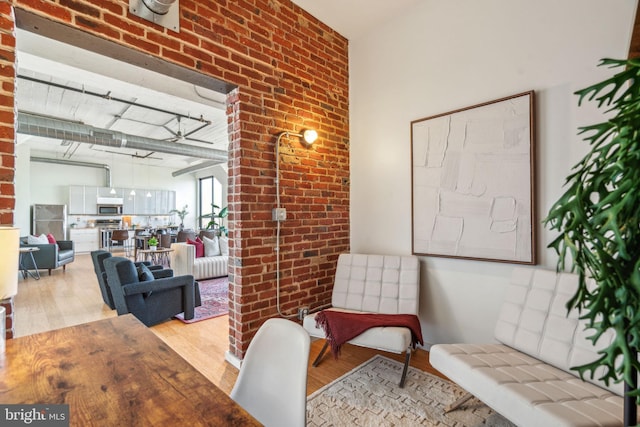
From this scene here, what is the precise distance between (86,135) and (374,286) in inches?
221

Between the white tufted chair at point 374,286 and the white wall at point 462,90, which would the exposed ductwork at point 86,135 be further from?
the white tufted chair at point 374,286

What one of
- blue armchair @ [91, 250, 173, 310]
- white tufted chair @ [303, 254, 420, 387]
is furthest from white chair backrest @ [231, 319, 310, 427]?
blue armchair @ [91, 250, 173, 310]

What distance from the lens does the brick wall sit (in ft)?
5.74

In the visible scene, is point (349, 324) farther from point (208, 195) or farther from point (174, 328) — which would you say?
point (208, 195)

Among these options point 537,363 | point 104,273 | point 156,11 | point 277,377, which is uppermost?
point 156,11

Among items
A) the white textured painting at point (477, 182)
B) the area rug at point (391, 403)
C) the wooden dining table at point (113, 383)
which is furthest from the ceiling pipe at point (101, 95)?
the area rug at point (391, 403)

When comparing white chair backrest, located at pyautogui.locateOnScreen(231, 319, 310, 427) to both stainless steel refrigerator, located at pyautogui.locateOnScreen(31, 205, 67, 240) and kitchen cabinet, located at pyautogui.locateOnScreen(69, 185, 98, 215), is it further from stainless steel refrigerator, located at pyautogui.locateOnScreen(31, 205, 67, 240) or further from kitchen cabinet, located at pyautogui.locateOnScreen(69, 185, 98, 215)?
kitchen cabinet, located at pyautogui.locateOnScreen(69, 185, 98, 215)

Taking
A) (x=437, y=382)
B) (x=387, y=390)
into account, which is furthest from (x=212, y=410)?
(x=437, y=382)

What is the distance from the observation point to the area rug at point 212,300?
3.74 meters

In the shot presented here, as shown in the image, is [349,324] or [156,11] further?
[349,324]

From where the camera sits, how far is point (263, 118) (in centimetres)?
253

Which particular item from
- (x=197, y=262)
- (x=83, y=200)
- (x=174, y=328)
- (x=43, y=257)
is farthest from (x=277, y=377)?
(x=83, y=200)

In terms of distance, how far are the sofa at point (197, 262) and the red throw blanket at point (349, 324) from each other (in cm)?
300

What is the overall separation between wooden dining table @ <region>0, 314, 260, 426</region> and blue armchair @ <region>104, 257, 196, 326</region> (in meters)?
2.02
